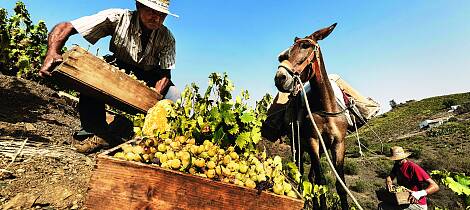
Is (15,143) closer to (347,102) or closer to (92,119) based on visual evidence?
(92,119)

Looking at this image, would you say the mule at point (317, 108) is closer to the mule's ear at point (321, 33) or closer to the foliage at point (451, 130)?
the mule's ear at point (321, 33)

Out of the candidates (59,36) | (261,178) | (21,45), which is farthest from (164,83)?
(21,45)

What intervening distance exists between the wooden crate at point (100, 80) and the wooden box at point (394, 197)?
4494 mm

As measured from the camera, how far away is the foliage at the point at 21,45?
9289mm

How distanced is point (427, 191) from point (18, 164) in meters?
6.24

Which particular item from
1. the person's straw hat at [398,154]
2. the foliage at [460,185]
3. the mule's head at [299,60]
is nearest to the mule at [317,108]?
the mule's head at [299,60]

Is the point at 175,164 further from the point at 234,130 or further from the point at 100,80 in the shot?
the point at 100,80

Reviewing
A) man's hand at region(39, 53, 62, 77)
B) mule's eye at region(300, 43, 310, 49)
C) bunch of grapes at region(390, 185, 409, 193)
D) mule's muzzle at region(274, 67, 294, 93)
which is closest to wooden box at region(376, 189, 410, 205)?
bunch of grapes at region(390, 185, 409, 193)

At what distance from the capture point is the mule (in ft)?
16.5

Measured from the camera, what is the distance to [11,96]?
8344mm

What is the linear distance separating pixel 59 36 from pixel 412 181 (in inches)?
243

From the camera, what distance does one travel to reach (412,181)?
5.81m

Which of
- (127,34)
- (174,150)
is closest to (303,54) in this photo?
(127,34)

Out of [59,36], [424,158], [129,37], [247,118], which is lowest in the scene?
[424,158]
